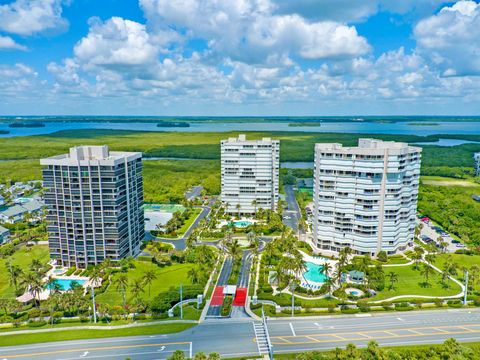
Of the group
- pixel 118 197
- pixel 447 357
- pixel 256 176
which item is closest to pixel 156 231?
pixel 118 197

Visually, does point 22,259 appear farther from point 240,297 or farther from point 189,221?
point 240,297

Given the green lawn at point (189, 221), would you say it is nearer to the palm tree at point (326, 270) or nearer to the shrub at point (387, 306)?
the palm tree at point (326, 270)

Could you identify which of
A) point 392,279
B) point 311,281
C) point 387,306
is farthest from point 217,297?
point 392,279

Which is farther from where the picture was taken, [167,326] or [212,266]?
[212,266]

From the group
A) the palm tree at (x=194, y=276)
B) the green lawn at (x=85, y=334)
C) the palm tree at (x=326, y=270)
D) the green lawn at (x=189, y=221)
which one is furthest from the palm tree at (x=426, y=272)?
the green lawn at (x=189, y=221)

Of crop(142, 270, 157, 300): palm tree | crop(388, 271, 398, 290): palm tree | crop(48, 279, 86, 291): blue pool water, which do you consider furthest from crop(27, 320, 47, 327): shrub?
crop(388, 271, 398, 290): palm tree

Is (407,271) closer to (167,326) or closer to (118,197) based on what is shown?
(167,326)
